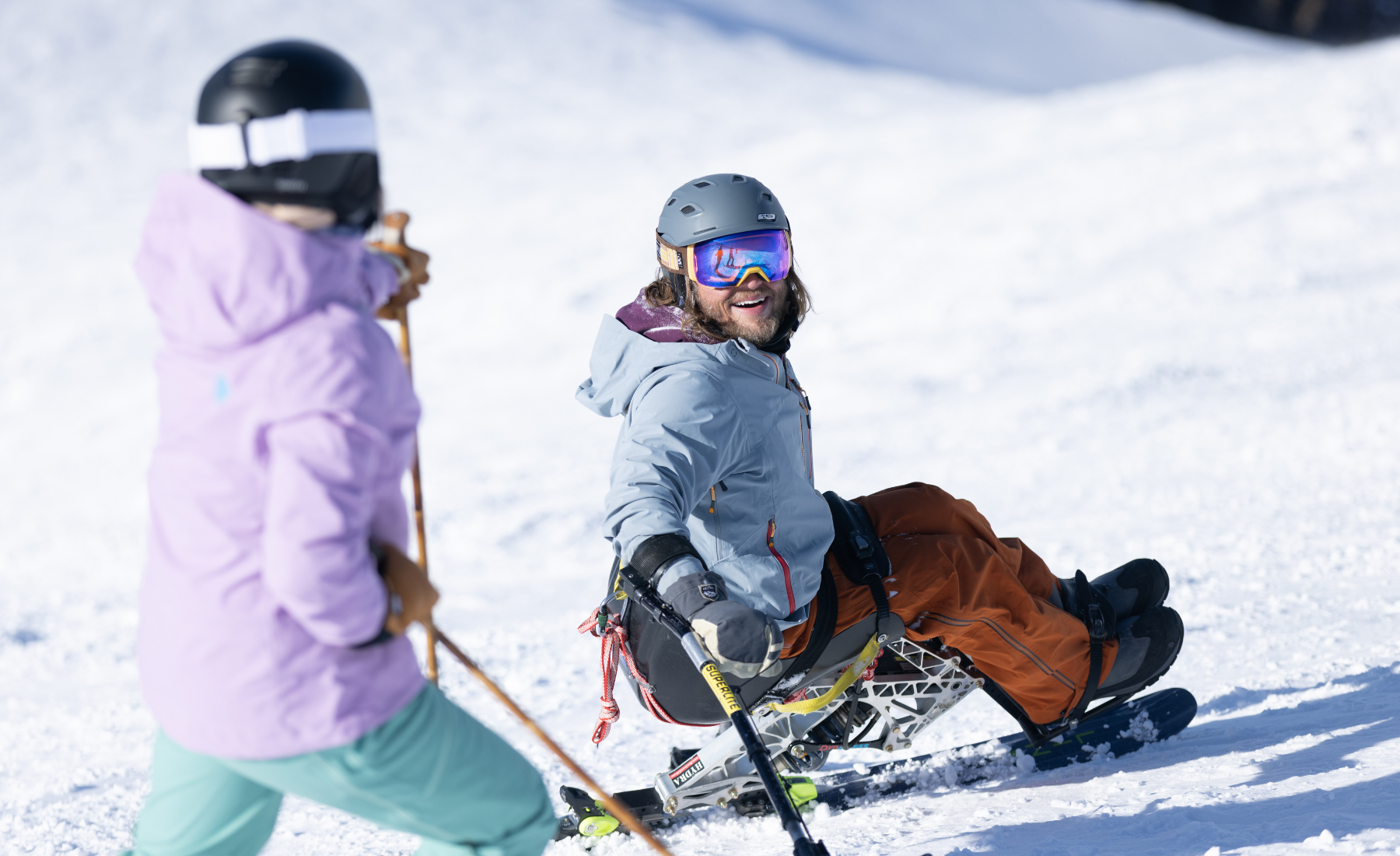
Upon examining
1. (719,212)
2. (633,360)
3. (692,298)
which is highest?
(719,212)

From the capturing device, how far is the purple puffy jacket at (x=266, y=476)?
162 cm

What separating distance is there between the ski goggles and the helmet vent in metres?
1.45

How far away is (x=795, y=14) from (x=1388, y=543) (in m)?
27.0

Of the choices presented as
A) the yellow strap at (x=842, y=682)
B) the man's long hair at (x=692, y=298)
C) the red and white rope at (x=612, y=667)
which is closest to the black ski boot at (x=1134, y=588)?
the yellow strap at (x=842, y=682)

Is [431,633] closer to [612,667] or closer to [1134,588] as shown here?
[612,667]

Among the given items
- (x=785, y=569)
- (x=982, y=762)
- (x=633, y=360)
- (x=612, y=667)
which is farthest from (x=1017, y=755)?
(x=633, y=360)

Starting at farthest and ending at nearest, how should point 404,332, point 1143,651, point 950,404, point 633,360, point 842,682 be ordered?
point 950,404 → point 1143,651 → point 842,682 → point 633,360 → point 404,332

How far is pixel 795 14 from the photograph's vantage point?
29.7 metres

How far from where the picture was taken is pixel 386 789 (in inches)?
71.8

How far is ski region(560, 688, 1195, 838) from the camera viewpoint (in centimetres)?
327

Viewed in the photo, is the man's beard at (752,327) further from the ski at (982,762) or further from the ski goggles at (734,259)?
the ski at (982,762)

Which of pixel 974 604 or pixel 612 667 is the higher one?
pixel 974 604

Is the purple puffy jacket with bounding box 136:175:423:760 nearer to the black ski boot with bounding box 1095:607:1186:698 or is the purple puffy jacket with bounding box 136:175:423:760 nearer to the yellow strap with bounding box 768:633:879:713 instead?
the yellow strap with bounding box 768:633:879:713

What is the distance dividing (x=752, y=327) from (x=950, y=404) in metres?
4.86
